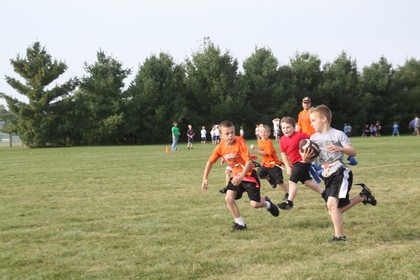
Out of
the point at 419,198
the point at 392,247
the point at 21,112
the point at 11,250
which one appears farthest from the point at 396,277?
the point at 21,112

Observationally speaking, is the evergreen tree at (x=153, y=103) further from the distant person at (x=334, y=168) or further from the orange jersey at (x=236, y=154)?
the distant person at (x=334, y=168)

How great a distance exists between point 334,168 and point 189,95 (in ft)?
175

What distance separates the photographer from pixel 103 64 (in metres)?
53.6

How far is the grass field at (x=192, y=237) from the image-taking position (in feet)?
16.5

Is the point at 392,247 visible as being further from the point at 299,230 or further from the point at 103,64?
the point at 103,64

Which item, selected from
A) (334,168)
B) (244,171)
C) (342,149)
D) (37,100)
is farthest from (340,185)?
(37,100)

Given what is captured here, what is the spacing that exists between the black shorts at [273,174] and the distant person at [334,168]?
318 cm

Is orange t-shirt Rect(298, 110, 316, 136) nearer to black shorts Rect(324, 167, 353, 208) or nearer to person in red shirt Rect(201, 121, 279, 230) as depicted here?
person in red shirt Rect(201, 121, 279, 230)

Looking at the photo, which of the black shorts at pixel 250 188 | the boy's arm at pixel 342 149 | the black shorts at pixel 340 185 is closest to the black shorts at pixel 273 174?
the black shorts at pixel 250 188

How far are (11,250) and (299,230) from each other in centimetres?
389

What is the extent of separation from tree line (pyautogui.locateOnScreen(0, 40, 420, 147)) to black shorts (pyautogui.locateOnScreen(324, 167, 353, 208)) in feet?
149

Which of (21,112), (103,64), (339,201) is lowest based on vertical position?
(339,201)

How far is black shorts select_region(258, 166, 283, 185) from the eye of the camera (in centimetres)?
965

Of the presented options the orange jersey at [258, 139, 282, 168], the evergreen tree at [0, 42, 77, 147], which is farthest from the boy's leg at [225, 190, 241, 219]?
the evergreen tree at [0, 42, 77, 147]
